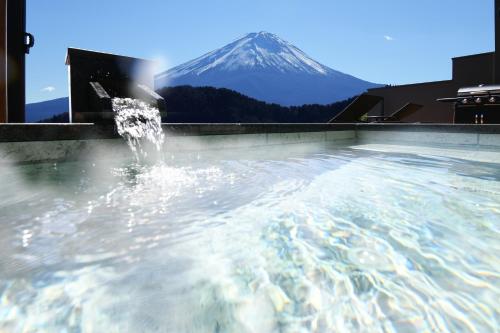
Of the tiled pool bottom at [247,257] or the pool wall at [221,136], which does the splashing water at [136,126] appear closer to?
the pool wall at [221,136]

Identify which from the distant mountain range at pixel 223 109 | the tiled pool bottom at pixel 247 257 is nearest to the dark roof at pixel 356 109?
the tiled pool bottom at pixel 247 257

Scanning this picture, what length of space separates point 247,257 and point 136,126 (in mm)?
3584

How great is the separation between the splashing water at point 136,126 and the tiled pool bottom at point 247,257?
1.54 metres

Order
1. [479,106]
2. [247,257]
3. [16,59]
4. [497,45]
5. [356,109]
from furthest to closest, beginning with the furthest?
[497,45]
[356,109]
[479,106]
[16,59]
[247,257]

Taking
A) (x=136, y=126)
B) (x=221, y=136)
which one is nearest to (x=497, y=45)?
(x=221, y=136)

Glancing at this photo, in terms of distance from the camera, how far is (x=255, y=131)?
5.95 m

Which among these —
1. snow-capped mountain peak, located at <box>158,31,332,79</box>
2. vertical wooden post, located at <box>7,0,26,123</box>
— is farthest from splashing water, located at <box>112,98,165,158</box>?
snow-capped mountain peak, located at <box>158,31,332,79</box>

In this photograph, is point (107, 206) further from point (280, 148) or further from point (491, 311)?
point (280, 148)

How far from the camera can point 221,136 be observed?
5441 millimetres

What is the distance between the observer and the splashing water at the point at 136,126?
4.33m

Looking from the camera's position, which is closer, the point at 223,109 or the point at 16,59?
the point at 16,59

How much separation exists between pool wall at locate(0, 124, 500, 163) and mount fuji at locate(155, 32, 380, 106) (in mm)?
104275

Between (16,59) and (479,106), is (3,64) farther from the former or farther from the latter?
(479,106)

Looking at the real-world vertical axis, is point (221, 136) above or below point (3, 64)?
below
